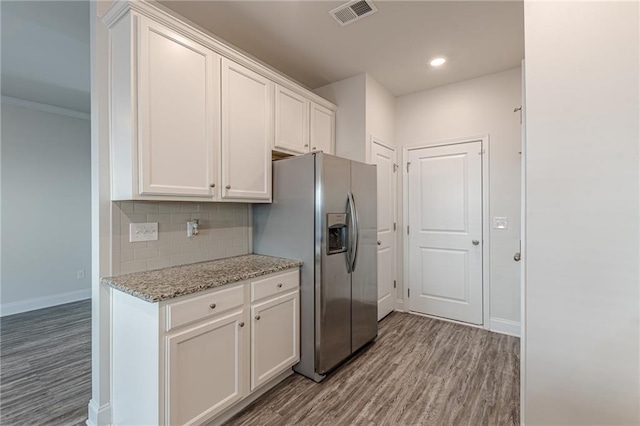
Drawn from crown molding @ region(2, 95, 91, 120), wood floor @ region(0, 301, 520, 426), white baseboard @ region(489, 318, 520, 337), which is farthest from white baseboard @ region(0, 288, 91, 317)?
white baseboard @ region(489, 318, 520, 337)

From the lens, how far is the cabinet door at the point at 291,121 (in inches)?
100

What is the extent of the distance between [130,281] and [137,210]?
19.4 inches

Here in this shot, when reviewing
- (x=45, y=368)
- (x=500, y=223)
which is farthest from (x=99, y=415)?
(x=500, y=223)

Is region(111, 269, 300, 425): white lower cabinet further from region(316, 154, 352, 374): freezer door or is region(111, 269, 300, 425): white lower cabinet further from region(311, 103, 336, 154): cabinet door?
region(311, 103, 336, 154): cabinet door

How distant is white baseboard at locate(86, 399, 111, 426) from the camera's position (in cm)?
172

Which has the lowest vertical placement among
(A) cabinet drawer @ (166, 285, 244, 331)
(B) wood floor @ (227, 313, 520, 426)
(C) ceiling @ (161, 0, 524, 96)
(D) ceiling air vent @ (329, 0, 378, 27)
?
(B) wood floor @ (227, 313, 520, 426)

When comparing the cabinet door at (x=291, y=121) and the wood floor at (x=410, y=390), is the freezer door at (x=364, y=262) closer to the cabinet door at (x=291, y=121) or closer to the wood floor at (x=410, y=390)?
the wood floor at (x=410, y=390)

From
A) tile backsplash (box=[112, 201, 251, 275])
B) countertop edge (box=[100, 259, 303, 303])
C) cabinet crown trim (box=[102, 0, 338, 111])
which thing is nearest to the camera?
countertop edge (box=[100, 259, 303, 303])

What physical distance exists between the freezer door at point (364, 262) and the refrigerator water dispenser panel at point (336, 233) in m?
0.16

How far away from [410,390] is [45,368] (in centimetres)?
299

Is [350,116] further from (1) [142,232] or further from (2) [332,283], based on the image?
(1) [142,232]

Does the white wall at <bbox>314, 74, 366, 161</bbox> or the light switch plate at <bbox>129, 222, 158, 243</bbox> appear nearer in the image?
the light switch plate at <bbox>129, 222, 158, 243</bbox>

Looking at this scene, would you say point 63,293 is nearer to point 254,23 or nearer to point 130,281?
point 130,281

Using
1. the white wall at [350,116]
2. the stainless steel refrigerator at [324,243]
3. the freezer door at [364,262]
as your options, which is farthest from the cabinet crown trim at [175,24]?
the freezer door at [364,262]
